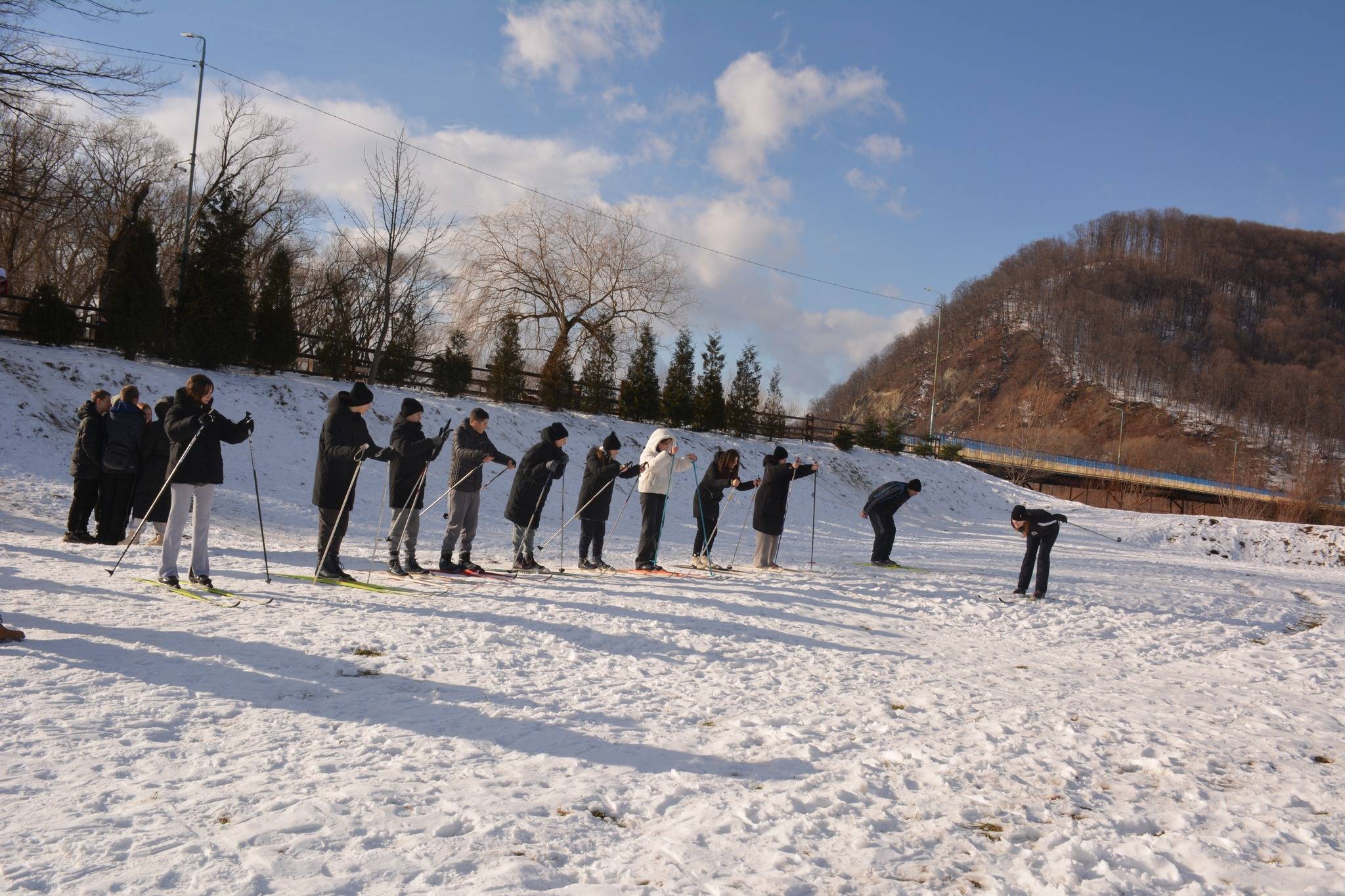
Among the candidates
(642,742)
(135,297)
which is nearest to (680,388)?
(135,297)

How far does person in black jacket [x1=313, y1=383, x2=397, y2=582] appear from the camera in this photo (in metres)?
8.16

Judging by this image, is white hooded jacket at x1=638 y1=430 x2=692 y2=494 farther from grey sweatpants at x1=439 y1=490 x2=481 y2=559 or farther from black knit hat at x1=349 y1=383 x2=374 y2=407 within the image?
black knit hat at x1=349 y1=383 x2=374 y2=407

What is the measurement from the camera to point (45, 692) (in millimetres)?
4508

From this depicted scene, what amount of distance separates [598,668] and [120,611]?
3.93m

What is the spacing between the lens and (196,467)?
727 cm

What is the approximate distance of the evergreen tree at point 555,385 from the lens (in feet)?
91.2

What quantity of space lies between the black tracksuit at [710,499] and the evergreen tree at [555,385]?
16.0m

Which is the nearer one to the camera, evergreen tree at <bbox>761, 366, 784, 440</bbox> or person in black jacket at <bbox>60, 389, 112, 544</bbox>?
person in black jacket at <bbox>60, 389, 112, 544</bbox>

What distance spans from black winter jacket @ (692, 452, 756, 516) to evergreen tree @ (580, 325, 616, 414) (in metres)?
16.9

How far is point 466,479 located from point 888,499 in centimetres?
745

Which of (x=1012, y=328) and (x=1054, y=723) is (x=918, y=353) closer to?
(x=1012, y=328)

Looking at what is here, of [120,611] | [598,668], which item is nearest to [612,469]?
[598,668]

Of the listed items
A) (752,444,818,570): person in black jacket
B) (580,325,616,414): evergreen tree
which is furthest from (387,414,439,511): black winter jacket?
(580,325,616,414): evergreen tree

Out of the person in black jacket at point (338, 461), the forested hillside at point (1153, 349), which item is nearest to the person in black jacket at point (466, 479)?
the person in black jacket at point (338, 461)
